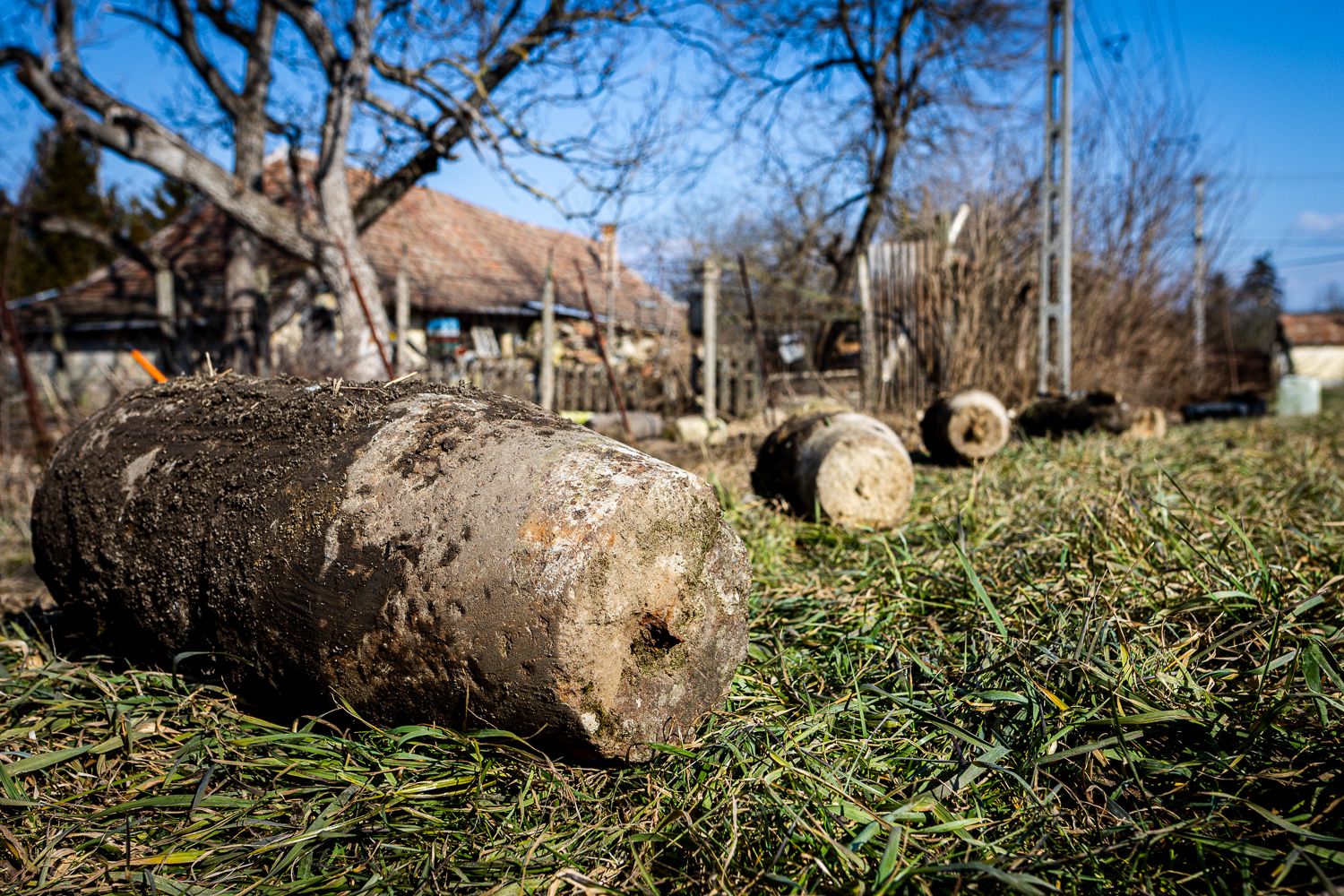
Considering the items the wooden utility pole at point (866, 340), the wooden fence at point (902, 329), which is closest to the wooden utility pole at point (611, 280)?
the wooden utility pole at point (866, 340)

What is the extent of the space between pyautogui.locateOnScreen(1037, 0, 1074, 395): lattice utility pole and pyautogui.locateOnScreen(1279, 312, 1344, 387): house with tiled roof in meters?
28.7

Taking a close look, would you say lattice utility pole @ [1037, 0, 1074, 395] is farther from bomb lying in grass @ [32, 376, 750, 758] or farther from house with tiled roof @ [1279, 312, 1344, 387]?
house with tiled roof @ [1279, 312, 1344, 387]

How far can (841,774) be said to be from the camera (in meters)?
1.72

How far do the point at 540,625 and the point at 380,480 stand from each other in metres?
0.59

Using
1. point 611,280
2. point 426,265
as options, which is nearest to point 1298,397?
point 611,280

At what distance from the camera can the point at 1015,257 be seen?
9.46 m

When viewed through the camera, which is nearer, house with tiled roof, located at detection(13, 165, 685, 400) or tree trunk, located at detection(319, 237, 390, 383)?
tree trunk, located at detection(319, 237, 390, 383)

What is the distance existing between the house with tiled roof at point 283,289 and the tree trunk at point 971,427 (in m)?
7.02

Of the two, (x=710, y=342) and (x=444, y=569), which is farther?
(x=710, y=342)

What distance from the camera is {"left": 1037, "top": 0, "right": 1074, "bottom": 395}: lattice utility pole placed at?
879 cm

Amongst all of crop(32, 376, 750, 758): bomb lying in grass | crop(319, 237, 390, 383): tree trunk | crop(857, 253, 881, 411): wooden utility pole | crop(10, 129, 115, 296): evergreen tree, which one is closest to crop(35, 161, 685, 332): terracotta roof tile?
crop(319, 237, 390, 383): tree trunk

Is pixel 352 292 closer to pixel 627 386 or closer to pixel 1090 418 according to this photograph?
pixel 627 386

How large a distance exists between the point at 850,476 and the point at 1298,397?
38.3ft

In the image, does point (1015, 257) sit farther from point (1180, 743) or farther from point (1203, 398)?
point (1180, 743)
